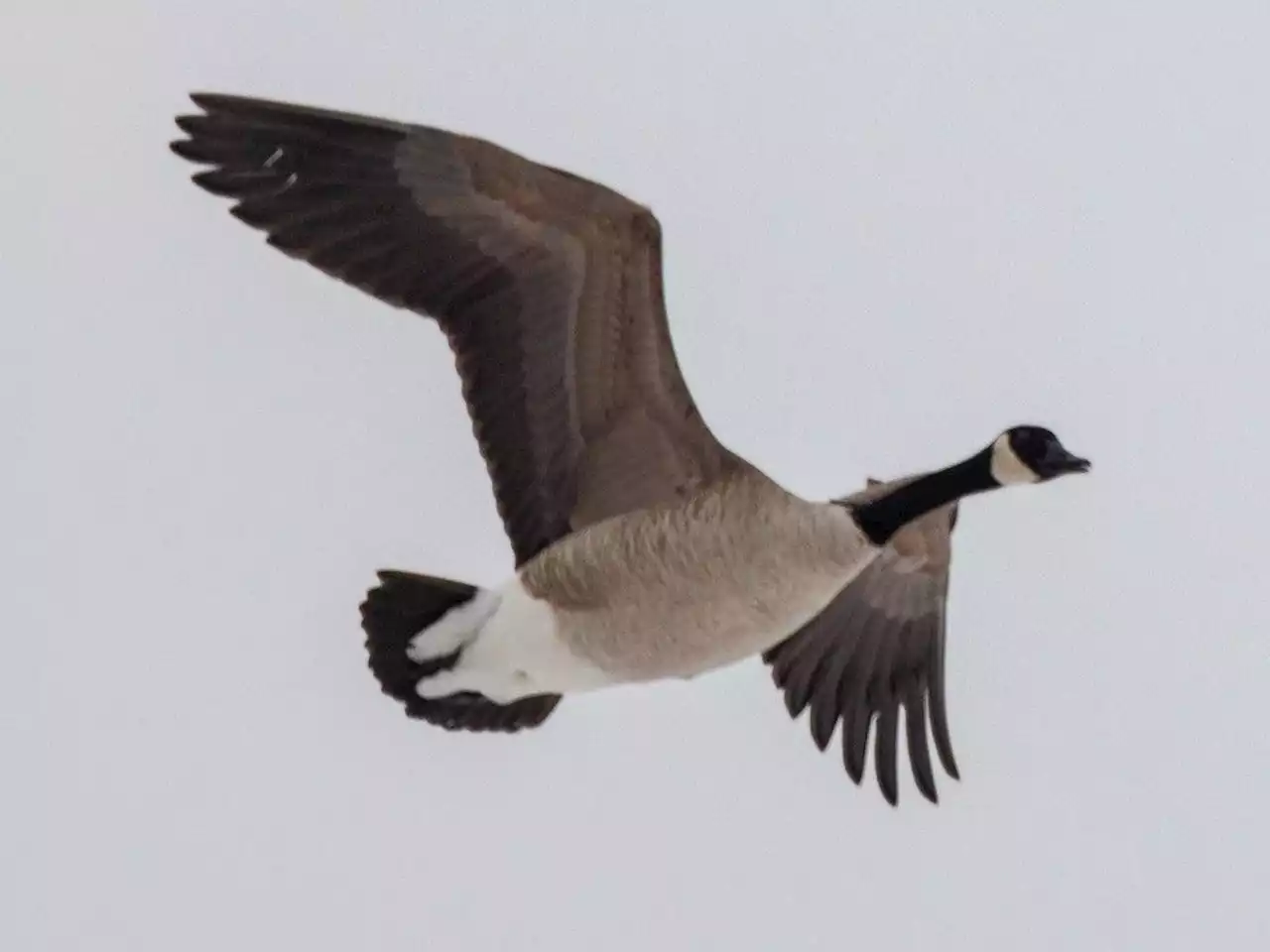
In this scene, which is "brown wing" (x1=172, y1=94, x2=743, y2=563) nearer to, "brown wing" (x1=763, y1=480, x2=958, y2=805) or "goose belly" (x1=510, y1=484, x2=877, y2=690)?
"goose belly" (x1=510, y1=484, x2=877, y2=690)

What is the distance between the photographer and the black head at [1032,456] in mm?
4840

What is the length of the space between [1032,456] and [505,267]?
4.07 feet

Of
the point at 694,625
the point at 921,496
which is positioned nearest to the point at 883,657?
the point at 921,496

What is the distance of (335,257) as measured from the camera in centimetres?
479

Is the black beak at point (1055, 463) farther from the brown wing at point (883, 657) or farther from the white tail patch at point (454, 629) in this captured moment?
the white tail patch at point (454, 629)

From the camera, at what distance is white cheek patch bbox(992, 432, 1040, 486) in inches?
191

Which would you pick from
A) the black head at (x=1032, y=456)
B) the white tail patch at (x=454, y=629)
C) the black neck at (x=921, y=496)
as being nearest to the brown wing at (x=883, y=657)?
the black neck at (x=921, y=496)

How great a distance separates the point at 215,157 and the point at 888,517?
1657 millimetres

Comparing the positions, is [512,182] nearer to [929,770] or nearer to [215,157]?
[215,157]

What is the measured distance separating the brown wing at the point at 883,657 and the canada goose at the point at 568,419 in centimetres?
75

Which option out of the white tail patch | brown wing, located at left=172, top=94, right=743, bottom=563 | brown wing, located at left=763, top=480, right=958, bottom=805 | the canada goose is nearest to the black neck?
the canada goose

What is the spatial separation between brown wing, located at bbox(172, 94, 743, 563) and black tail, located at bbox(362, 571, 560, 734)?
0.37 m

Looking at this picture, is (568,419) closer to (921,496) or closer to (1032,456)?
(921,496)

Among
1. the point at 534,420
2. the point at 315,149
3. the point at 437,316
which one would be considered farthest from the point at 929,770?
the point at 315,149
